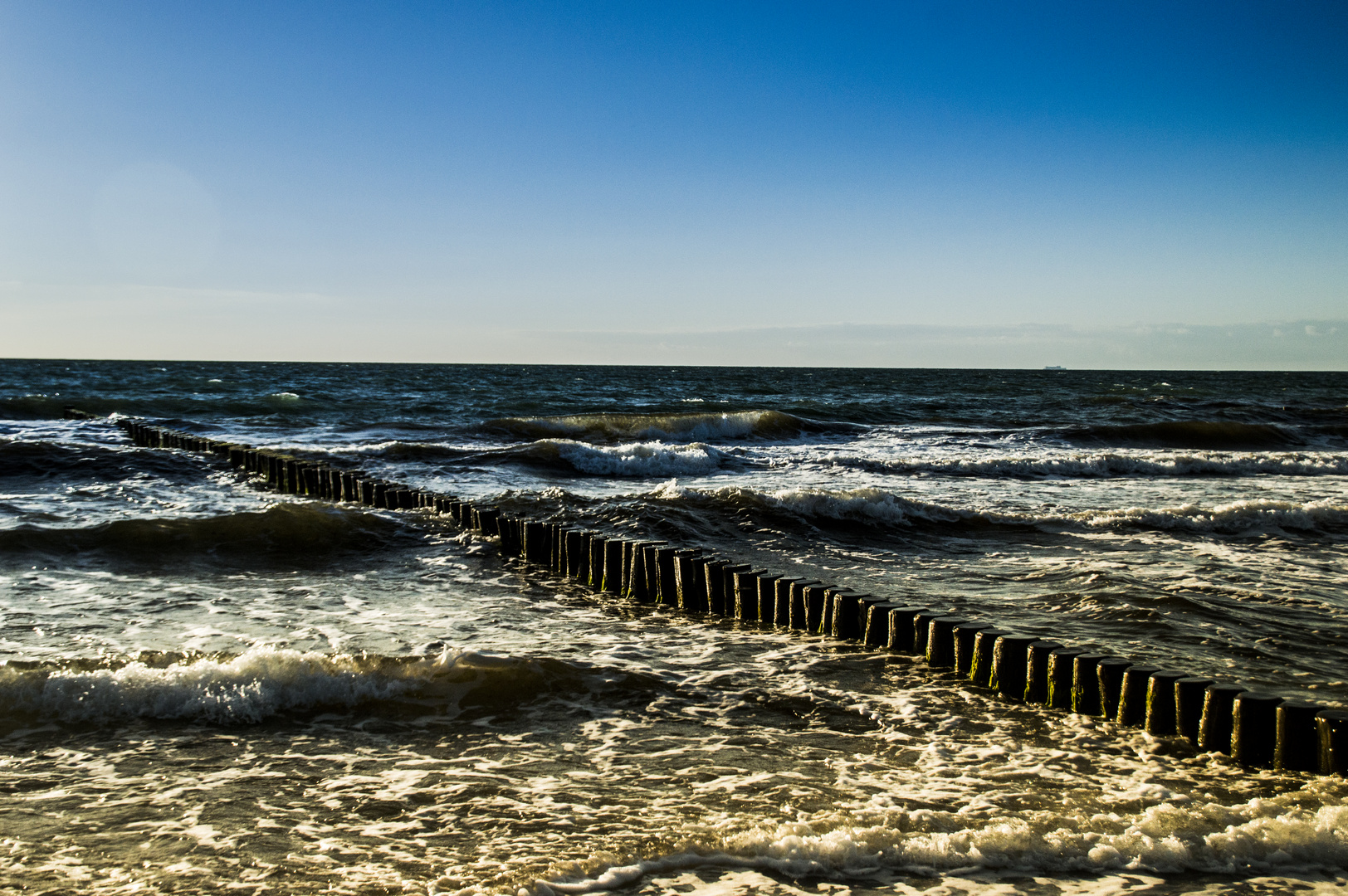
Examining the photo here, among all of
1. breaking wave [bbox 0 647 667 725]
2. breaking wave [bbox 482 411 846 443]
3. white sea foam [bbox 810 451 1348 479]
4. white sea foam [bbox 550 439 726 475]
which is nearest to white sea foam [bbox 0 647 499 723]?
breaking wave [bbox 0 647 667 725]

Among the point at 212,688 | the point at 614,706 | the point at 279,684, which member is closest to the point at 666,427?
the point at 614,706

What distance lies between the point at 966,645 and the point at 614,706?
222 cm

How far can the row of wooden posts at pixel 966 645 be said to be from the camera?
436 centimetres

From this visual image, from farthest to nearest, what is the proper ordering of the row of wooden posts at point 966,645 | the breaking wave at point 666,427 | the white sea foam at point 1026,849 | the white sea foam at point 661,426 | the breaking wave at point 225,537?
the white sea foam at point 661,426 → the breaking wave at point 666,427 → the breaking wave at point 225,537 → the row of wooden posts at point 966,645 → the white sea foam at point 1026,849

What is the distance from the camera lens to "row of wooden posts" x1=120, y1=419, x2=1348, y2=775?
4.36m

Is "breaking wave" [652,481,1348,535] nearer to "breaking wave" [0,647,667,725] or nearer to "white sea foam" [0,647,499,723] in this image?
"breaking wave" [0,647,667,725]

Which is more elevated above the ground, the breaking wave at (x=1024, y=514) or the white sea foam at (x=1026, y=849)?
the breaking wave at (x=1024, y=514)

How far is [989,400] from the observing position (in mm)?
48000

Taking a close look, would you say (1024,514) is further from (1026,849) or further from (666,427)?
(666,427)

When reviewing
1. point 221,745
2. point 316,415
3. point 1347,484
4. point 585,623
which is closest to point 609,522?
point 585,623

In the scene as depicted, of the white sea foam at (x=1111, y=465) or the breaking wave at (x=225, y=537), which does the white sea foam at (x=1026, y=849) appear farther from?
the white sea foam at (x=1111, y=465)

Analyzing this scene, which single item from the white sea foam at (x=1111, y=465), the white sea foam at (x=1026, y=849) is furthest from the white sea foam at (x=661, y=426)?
the white sea foam at (x=1026, y=849)

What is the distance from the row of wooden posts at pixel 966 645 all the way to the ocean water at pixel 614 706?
6.0 inches

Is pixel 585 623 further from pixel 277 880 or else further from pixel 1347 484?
pixel 1347 484
